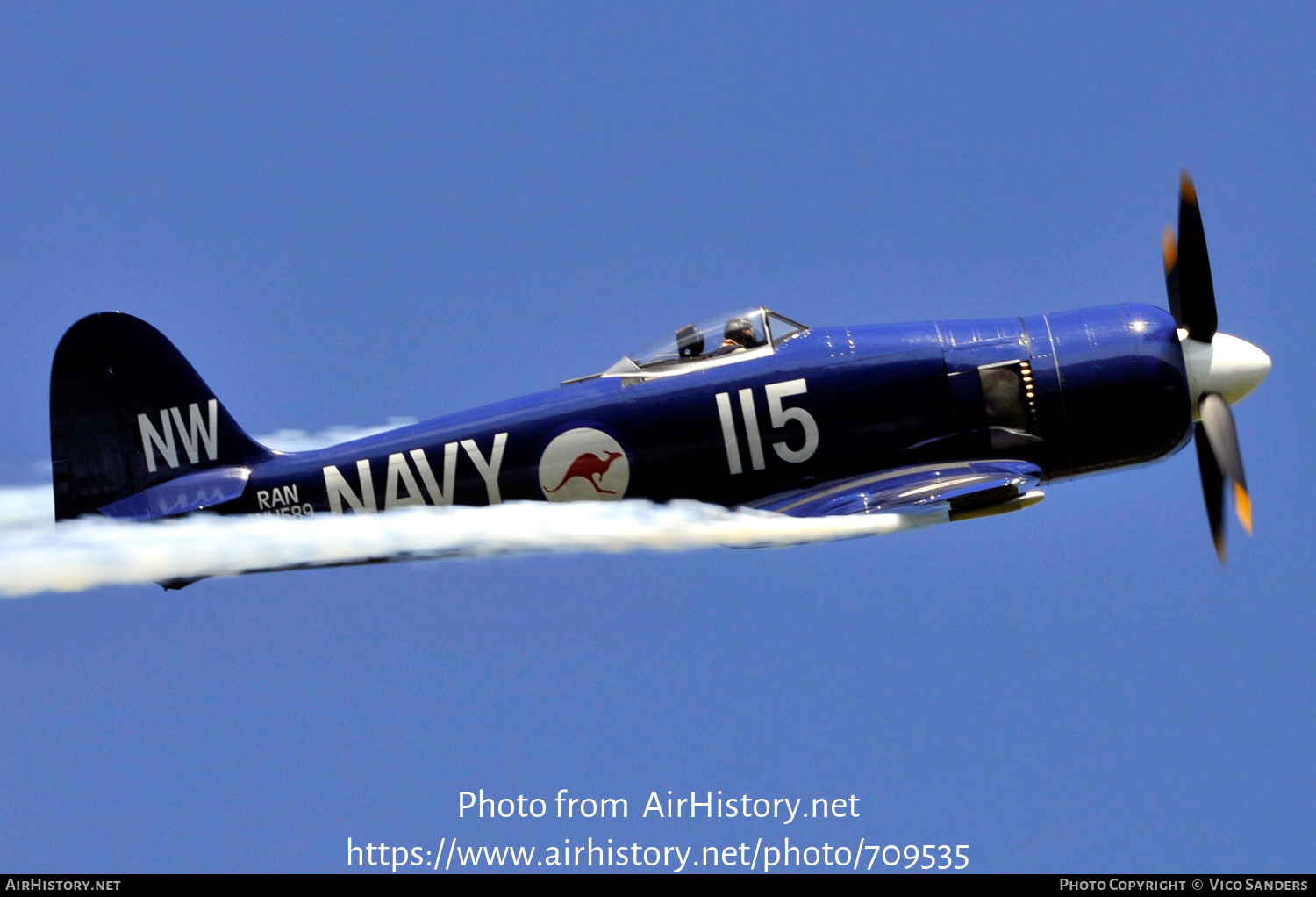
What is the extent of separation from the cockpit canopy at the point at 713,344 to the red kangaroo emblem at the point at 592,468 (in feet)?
2.47

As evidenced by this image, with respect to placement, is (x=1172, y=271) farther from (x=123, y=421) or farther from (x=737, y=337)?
(x=123, y=421)

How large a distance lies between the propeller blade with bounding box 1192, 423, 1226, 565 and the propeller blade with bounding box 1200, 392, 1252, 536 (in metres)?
0.08

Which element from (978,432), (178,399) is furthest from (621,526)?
(178,399)

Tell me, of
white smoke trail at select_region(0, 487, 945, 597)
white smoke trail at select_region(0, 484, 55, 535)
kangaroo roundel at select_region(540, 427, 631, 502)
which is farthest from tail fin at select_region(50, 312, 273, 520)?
kangaroo roundel at select_region(540, 427, 631, 502)

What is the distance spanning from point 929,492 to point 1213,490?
2683mm

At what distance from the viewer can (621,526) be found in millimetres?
12867

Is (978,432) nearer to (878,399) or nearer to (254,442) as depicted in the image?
(878,399)

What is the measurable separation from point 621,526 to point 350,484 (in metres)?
2.50

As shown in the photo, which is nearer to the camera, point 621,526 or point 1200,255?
point 621,526

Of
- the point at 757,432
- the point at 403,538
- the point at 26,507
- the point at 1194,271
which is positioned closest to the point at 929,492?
the point at 757,432

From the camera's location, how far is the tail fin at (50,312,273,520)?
14.1 meters

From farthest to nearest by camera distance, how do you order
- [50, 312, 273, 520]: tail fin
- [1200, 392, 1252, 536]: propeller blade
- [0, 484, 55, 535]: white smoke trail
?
[0, 484, 55, 535]: white smoke trail
[50, 312, 273, 520]: tail fin
[1200, 392, 1252, 536]: propeller blade

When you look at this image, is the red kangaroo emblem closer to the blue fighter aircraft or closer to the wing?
the blue fighter aircraft
